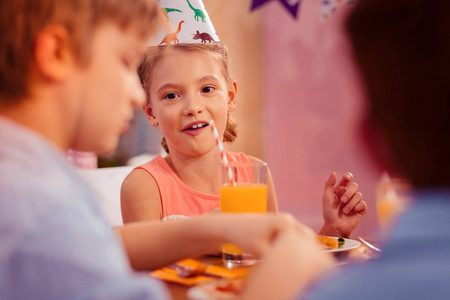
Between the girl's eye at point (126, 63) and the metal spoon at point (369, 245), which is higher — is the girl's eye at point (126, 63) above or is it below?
above

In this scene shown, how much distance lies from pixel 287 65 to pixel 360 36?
3237 millimetres

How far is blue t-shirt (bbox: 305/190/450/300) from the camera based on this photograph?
1.28 feet

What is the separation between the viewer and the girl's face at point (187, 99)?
1.43 meters

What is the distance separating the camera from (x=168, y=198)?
4.82ft

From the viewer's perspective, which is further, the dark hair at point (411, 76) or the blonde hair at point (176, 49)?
the blonde hair at point (176, 49)

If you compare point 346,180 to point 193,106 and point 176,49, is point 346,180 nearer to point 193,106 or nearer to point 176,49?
point 193,106

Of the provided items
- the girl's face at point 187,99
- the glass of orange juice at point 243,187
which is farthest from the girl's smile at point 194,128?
the glass of orange juice at point 243,187

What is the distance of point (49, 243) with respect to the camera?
46 cm

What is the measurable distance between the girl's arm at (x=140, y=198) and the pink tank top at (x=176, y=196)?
0.02 meters

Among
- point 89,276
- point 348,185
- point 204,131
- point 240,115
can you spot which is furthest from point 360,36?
point 240,115

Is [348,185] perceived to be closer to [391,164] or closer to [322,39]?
[391,164]

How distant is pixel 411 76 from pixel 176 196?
1120 millimetres

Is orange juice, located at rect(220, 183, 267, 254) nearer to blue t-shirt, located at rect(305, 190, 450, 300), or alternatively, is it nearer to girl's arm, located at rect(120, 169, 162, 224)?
girl's arm, located at rect(120, 169, 162, 224)

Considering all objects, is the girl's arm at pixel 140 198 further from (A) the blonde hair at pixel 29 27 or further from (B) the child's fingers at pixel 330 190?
(A) the blonde hair at pixel 29 27
